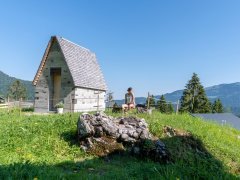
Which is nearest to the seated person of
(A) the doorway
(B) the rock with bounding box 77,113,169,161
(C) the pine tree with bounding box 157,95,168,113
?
(C) the pine tree with bounding box 157,95,168,113

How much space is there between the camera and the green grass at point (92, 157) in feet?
23.9

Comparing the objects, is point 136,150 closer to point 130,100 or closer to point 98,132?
point 98,132

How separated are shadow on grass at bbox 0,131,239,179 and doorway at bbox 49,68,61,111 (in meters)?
14.2

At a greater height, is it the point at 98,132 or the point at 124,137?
the point at 98,132

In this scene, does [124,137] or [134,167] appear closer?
[134,167]

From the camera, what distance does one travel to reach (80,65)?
29.2m

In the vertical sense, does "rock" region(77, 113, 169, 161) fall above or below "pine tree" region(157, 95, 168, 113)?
below

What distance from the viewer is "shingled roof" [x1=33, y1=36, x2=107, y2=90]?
1088 inches

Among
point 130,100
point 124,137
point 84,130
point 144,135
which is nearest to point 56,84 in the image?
point 130,100

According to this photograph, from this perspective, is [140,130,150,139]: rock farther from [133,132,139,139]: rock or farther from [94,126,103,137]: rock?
[94,126,103,137]: rock

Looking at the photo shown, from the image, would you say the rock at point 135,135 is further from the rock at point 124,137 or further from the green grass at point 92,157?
the green grass at point 92,157

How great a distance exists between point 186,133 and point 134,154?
3.82m

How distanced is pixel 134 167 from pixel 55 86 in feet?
61.2

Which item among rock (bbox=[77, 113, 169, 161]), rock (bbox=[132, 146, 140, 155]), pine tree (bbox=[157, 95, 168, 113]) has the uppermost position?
pine tree (bbox=[157, 95, 168, 113])
